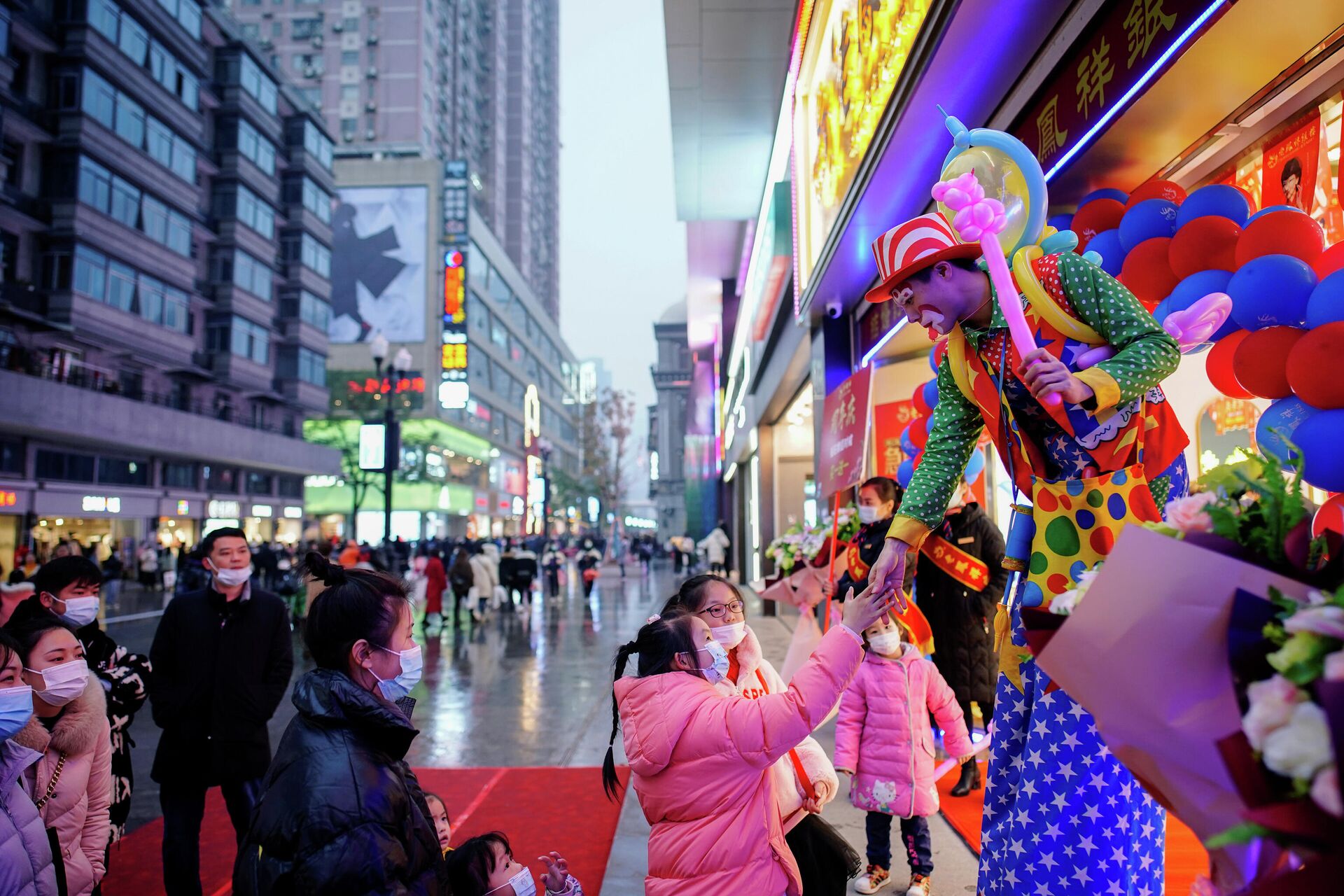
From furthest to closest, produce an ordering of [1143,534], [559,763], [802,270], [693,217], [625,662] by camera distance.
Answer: [693,217] → [802,270] → [559,763] → [625,662] → [1143,534]

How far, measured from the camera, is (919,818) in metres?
3.92

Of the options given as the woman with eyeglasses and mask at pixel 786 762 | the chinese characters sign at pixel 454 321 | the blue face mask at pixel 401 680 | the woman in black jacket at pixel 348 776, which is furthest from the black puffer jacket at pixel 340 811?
the chinese characters sign at pixel 454 321

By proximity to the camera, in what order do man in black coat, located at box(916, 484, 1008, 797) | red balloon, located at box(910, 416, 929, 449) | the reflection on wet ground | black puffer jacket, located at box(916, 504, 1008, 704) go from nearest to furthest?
1. man in black coat, located at box(916, 484, 1008, 797)
2. black puffer jacket, located at box(916, 504, 1008, 704)
3. red balloon, located at box(910, 416, 929, 449)
4. the reflection on wet ground

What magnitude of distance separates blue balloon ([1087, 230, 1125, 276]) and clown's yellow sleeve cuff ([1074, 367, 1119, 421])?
1.93 metres

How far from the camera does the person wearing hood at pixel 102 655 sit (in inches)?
159

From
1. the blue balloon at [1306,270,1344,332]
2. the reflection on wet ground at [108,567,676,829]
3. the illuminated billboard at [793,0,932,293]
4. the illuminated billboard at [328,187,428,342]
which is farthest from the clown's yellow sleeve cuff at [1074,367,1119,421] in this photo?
the illuminated billboard at [328,187,428,342]

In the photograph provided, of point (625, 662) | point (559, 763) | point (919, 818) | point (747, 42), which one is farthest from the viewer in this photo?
point (747, 42)

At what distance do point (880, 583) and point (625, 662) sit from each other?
0.96 meters

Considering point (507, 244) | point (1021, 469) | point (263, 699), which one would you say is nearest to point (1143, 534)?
point (1021, 469)

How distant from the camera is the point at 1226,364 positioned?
301 centimetres

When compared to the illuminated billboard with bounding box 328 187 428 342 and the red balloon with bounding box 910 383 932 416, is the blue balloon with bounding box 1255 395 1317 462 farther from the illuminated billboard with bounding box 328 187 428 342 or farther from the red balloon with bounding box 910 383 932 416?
the illuminated billboard with bounding box 328 187 428 342

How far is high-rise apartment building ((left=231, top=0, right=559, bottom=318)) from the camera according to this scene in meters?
65.0

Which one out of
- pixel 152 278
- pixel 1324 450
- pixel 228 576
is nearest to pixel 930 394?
pixel 1324 450

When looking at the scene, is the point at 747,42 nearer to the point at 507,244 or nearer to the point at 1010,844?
the point at 1010,844
